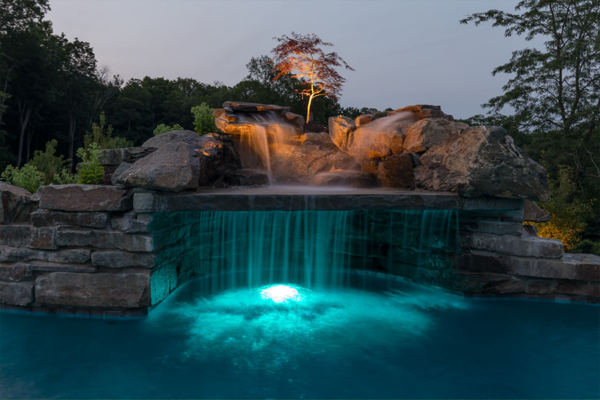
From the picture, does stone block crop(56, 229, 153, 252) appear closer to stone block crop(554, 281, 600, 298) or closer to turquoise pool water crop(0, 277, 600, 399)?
turquoise pool water crop(0, 277, 600, 399)

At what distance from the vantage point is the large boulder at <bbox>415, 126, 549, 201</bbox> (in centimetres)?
534

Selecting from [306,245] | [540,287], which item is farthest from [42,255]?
[540,287]

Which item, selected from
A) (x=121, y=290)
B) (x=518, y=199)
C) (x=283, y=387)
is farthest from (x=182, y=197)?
(x=518, y=199)

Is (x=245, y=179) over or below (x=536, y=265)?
over

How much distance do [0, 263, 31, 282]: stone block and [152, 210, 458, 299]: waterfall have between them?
194cm

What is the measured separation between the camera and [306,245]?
734cm

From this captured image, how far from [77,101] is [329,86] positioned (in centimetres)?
2367

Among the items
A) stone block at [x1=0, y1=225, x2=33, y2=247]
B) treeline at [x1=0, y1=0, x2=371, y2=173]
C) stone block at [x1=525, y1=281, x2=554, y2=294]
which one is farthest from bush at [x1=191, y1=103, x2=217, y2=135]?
treeline at [x1=0, y1=0, x2=371, y2=173]

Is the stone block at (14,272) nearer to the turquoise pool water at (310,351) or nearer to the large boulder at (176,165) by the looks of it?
the turquoise pool water at (310,351)

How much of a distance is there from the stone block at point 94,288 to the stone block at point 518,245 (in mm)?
5196

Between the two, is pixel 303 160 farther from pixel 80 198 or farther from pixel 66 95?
pixel 66 95

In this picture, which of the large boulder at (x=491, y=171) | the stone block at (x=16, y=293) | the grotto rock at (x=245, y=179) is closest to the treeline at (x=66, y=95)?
the grotto rock at (x=245, y=179)

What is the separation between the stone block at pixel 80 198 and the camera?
472 centimetres

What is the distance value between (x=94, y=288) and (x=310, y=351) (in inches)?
117
